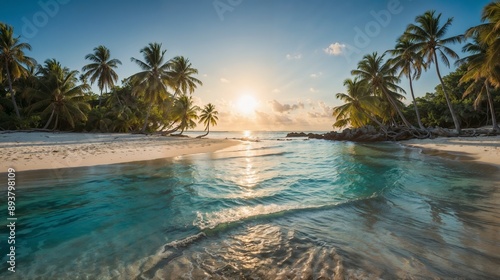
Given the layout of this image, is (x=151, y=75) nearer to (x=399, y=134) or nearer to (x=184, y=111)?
(x=184, y=111)

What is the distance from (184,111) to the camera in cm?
3897

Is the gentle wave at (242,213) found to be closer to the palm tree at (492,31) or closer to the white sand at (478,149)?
the white sand at (478,149)

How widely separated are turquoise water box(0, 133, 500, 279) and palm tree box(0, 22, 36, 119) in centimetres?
2598

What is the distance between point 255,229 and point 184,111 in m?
37.3

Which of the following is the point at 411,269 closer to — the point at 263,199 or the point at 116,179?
the point at 263,199

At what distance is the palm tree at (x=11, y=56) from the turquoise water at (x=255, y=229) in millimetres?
25979

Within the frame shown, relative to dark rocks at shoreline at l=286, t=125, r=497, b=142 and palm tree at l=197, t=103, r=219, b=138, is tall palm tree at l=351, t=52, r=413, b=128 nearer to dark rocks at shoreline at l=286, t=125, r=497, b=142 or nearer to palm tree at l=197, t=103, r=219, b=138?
dark rocks at shoreline at l=286, t=125, r=497, b=142

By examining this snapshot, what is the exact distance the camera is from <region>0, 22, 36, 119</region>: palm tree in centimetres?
2441

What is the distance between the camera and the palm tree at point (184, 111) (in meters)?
38.8

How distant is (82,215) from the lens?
5.02 m

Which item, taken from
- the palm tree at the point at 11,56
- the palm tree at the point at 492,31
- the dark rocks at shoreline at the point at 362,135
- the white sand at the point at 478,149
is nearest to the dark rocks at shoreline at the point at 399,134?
the dark rocks at shoreline at the point at 362,135

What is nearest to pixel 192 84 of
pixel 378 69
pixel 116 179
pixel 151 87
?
pixel 151 87

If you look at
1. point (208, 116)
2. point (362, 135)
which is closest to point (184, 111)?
point (208, 116)

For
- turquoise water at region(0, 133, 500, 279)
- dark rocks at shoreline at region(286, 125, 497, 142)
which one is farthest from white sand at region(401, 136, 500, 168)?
turquoise water at region(0, 133, 500, 279)
